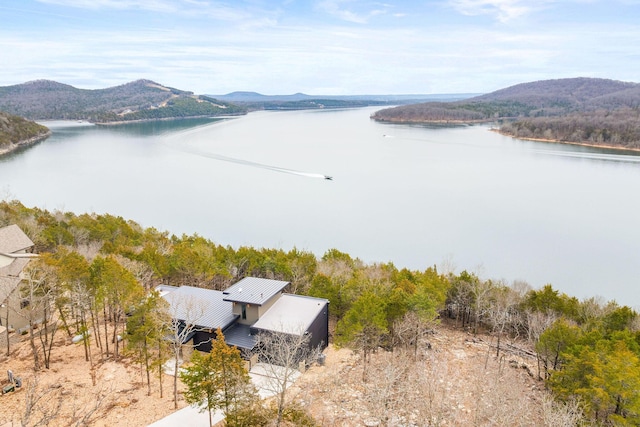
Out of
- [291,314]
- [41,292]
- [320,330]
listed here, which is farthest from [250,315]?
[41,292]

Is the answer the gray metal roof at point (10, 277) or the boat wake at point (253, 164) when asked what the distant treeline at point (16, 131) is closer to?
the boat wake at point (253, 164)

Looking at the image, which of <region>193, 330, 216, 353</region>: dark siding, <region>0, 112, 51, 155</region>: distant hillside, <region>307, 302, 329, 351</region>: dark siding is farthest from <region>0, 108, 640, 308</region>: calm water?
<region>193, 330, 216, 353</region>: dark siding

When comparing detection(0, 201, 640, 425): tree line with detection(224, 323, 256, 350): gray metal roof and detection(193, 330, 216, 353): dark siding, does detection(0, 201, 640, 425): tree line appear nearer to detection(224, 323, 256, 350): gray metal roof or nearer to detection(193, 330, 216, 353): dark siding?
detection(193, 330, 216, 353): dark siding

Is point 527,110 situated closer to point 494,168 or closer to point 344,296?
point 494,168

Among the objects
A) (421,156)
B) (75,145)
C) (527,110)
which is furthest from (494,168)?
(527,110)

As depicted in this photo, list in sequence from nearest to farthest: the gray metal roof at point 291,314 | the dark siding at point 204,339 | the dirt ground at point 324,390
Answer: the dirt ground at point 324,390 → the gray metal roof at point 291,314 → the dark siding at point 204,339

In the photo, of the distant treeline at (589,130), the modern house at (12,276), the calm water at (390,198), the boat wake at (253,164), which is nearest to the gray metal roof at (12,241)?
the modern house at (12,276)

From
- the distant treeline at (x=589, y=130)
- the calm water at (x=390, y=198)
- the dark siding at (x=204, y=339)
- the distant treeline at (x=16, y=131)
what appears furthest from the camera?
the distant treeline at (x=589, y=130)
